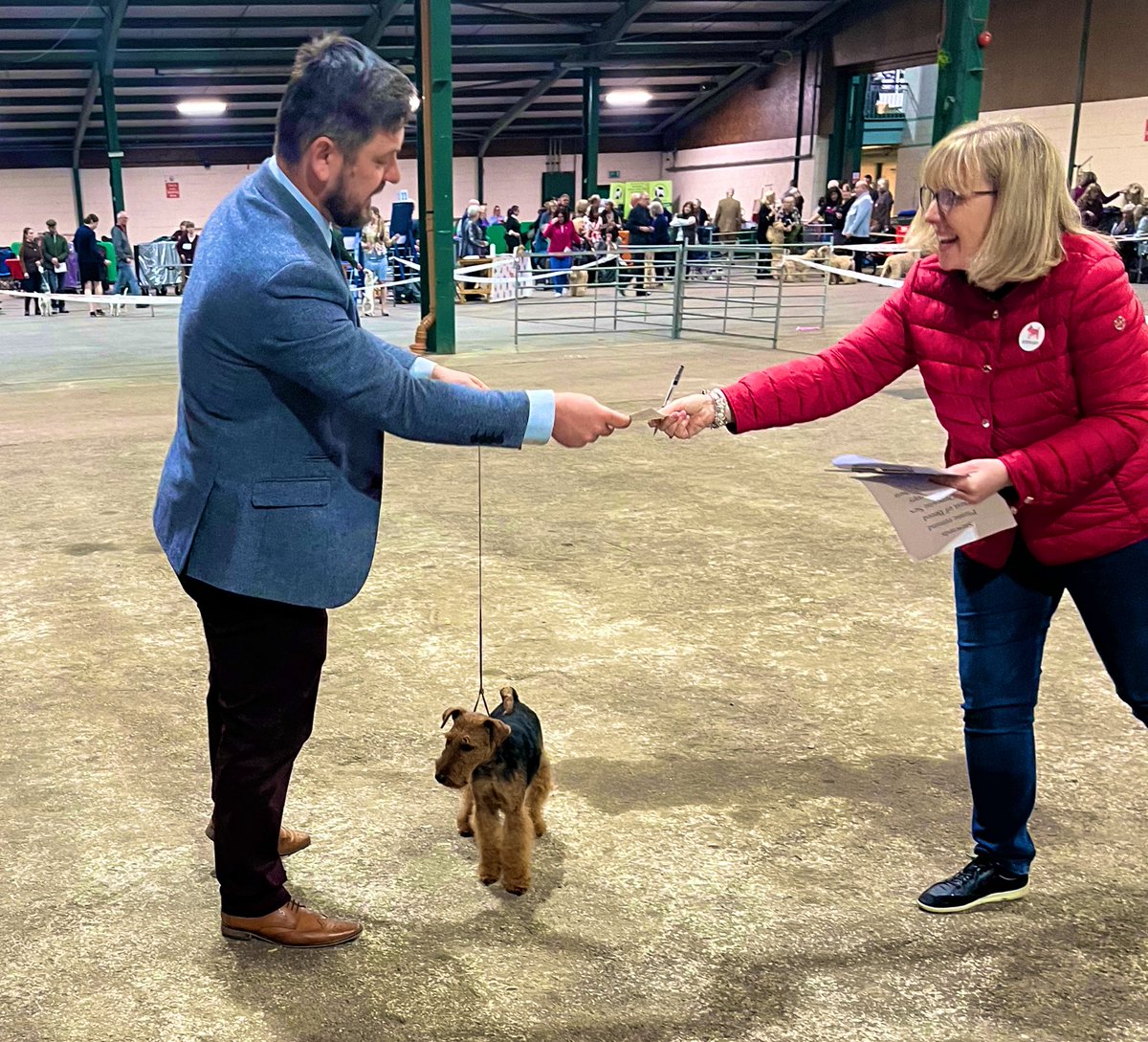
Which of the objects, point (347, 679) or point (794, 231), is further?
point (794, 231)

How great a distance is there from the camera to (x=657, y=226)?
21.8 metres

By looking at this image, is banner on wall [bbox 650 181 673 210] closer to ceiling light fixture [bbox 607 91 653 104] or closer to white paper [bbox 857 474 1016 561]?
Answer: ceiling light fixture [bbox 607 91 653 104]

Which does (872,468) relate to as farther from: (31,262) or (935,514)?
(31,262)

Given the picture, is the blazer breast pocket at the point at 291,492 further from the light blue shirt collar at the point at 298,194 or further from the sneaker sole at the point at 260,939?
the sneaker sole at the point at 260,939

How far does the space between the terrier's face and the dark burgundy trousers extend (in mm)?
321

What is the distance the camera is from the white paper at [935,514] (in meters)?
2.09

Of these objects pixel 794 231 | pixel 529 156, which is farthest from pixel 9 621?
pixel 529 156

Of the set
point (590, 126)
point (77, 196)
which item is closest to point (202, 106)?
point (77, 196)

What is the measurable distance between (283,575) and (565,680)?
1832 mm

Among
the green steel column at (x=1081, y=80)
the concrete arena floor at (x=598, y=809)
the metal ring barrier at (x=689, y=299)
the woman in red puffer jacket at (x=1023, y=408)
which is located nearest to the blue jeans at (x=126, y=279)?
the metal ring barrier at (x=689, y=299)

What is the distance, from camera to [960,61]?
1018 centimetres

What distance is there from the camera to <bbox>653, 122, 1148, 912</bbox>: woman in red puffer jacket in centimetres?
204

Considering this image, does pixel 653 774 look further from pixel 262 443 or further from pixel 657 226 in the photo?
pixel 657 226

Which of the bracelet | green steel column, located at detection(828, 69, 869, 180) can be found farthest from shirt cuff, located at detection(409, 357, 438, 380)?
green steel column, located at detection(828, 69, 869, 180)
